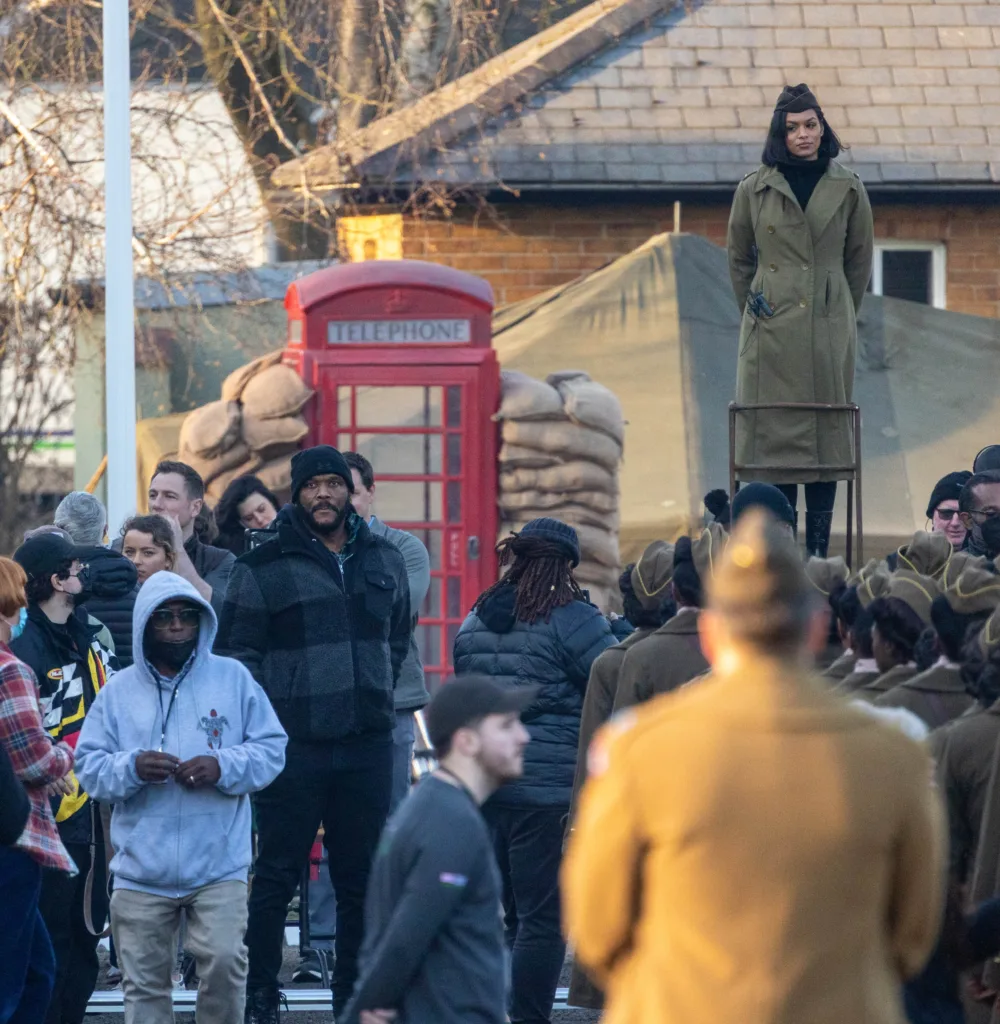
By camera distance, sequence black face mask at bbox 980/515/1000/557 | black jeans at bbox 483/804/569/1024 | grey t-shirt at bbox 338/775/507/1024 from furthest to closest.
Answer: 1. black face mask at bbox 980/515/1000/557
2. black jeans at bbox 483/804/569/1024
3. grey t-shirt at bbox 338/775/507/1024

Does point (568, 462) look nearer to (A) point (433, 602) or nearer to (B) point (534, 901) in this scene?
(A) point (433, 602)

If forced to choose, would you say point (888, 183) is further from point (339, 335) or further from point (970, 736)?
point (970, 736)

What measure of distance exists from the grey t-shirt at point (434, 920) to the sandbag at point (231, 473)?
288 inches

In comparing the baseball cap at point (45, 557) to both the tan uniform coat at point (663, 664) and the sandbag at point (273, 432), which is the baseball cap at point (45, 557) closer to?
the tan uniform coat at point (663, 664)

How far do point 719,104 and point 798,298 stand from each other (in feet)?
25.0

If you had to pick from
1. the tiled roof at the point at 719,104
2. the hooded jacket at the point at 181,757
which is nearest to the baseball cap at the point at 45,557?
the hooded jacket at the point at 181,757

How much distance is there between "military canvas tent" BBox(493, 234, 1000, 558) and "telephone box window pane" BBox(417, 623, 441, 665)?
1383mm

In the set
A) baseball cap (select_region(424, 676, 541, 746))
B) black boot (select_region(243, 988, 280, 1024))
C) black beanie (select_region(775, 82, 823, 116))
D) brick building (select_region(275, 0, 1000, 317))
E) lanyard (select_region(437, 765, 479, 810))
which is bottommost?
black boot (select_region(243, 988, 280, 1024))

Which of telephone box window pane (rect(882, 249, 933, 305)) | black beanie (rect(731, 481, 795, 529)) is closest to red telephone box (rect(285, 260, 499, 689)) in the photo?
telephone box window pane (rect(882, 249, 933, 305))

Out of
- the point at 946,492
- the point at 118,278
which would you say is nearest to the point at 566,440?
the point at 118,278

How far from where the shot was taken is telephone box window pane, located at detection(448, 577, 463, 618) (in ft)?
37.1

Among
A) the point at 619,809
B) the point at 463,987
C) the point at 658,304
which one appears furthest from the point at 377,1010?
the point at 658,304

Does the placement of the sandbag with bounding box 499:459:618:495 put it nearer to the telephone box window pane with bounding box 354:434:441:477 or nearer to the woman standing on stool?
the telephone box window pane with bounding box 354:434:441:477

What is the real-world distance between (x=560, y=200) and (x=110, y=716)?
909 centimetres
